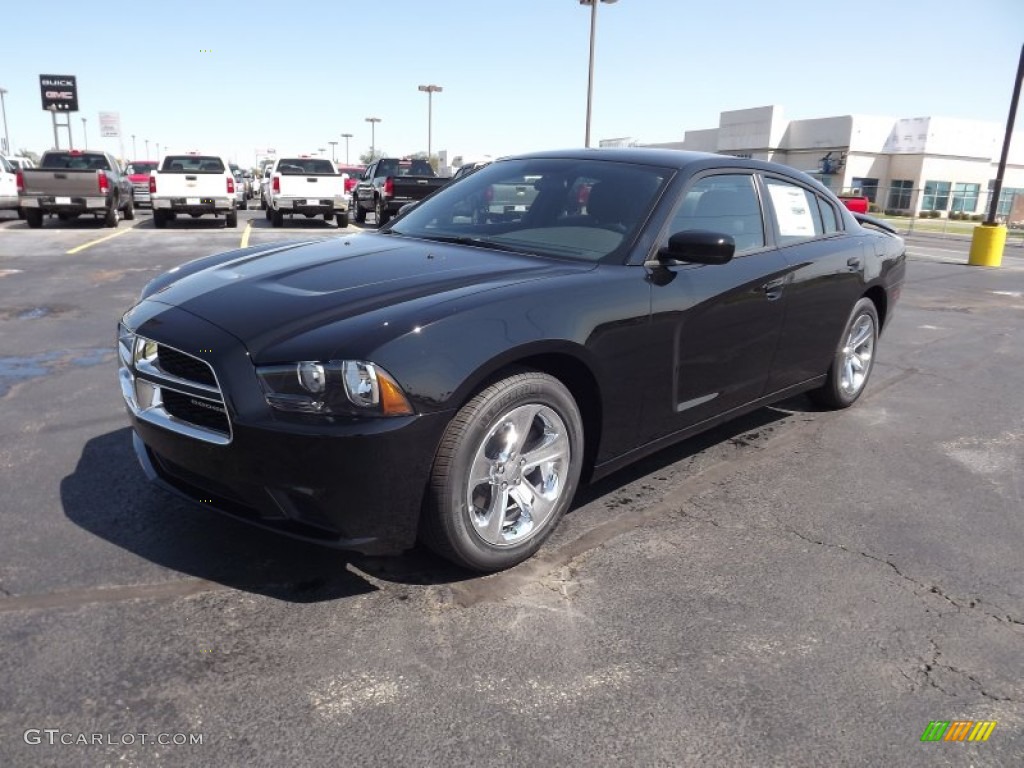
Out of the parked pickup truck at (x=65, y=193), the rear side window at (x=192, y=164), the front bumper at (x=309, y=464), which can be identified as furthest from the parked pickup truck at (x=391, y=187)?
the front bumper at (x=309, y=464)

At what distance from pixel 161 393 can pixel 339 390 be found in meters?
0.82

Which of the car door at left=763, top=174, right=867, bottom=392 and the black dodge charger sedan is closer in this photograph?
the black dodge charger sedan

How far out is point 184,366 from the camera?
9.24ft

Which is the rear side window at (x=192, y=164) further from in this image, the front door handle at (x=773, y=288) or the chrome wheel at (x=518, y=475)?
the chrome wheel at (x=518, y=475)

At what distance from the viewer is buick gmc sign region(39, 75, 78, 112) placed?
47781mm

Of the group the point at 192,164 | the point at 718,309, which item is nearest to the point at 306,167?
the point at 192,164

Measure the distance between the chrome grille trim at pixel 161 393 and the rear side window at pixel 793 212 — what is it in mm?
3051

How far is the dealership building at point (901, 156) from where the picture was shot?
53000 mm

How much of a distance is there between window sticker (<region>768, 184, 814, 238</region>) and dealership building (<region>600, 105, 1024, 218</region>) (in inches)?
2011

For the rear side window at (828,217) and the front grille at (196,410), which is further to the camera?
the rear side window at (828,217)

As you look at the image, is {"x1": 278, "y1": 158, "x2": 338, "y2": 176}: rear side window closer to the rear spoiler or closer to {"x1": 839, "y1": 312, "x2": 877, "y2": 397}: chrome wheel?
the rear spoiler

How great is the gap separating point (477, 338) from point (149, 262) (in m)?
11.1

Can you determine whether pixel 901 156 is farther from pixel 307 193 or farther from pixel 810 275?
pixel 810 275

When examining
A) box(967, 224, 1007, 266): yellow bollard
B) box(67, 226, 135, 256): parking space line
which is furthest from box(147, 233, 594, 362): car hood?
box(967, 224, 1007, 266): yellow bollard
